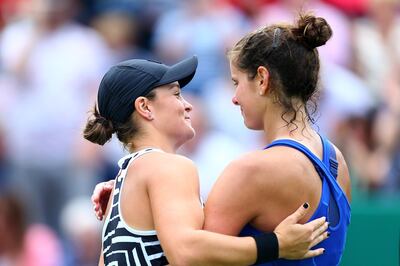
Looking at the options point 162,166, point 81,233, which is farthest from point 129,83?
point 81,233

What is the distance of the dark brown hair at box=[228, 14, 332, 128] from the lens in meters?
4.27

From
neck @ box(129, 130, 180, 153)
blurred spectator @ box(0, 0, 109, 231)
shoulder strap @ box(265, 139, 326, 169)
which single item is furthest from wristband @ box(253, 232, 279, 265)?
blurred spectator @ box(0, 0, 109, 231)

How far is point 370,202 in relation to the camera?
7539 mm

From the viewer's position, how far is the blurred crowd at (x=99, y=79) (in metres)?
8.28

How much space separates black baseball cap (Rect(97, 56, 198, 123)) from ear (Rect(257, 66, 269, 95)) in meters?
0.39

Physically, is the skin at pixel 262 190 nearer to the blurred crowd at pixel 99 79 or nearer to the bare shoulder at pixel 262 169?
the bare shoulder at pixel 262 169

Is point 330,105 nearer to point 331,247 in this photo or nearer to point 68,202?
point 68,202

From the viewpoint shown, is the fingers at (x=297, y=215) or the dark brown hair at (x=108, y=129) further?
the dark brown hair at (x=108, y=129)

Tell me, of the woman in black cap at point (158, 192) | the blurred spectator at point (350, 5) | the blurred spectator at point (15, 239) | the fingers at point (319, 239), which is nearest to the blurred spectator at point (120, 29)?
the blurred spectator at point (350, 5)

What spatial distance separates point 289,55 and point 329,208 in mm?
635

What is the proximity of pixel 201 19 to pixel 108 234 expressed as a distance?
5.03 m

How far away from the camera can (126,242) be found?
4.30 meters

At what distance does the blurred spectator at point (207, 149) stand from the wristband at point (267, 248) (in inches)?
159

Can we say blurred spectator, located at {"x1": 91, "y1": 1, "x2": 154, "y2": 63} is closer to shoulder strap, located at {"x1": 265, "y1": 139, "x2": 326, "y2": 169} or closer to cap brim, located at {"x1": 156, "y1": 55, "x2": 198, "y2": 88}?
cap brim, located at {"x1": 156, "y1": 55, "x2": 198, "y2": 88}
